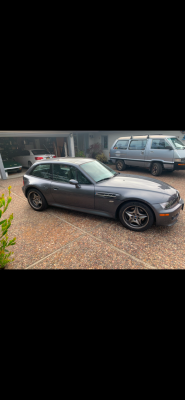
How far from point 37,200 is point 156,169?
602 cm

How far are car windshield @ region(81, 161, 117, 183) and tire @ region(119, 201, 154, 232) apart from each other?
939 millimetres

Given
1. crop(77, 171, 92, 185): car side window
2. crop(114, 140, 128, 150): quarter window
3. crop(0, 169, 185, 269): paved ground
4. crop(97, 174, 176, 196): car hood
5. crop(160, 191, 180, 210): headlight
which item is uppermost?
crop(114, 140, 128, 150): quarter window

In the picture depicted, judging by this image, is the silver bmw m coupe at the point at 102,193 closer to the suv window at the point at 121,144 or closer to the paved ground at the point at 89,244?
the paved ground at the point at 89,244

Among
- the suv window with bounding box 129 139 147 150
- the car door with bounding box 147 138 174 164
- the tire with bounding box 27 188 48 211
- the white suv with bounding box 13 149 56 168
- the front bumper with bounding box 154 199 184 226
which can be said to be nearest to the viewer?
the front bumper with bounding box 154 199 184 226

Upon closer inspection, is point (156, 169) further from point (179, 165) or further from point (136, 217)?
point (136, 217)

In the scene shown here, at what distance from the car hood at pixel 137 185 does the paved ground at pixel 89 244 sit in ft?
2.67

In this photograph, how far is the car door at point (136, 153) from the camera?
28.4 feet

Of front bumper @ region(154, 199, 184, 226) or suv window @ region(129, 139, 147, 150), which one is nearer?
front bumper @ region(154, 199, 184, 226)

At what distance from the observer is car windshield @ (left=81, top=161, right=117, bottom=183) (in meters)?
4.05

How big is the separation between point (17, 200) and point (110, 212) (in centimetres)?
348

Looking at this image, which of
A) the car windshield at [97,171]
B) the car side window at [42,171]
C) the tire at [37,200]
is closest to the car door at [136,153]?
the car windshield at [97,171]

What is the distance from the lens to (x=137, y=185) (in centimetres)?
369

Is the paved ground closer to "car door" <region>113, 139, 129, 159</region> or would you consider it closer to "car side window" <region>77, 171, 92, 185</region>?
"car side window" <region>77, 171, 92, 185</region>

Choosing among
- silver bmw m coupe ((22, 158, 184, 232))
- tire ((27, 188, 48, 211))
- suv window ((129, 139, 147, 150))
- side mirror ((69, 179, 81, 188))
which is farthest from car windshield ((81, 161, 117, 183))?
A: suv window ((129, 139, 147, 150))
